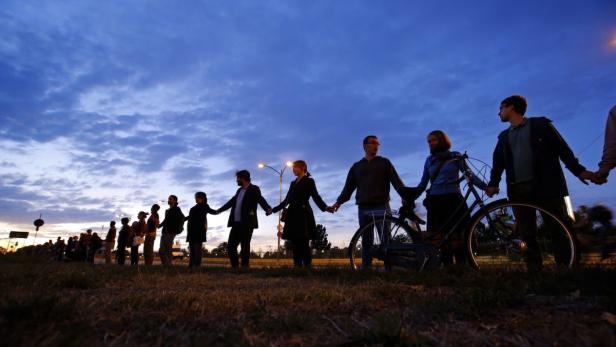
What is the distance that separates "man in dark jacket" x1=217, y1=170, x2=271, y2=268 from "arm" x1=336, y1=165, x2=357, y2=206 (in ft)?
6.55

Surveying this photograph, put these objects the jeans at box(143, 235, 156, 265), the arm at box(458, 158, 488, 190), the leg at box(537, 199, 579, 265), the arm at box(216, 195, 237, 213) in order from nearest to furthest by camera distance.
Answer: the leg at box(537, 199, 579, 265) → the arm at box(458, 158, 488, 190) → the arm at box(216, 195, 237, 213) → the jeans at box(143, 235, 156, 265)

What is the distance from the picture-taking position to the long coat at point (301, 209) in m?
7.74

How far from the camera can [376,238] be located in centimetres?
648

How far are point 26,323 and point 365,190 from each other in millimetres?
5503

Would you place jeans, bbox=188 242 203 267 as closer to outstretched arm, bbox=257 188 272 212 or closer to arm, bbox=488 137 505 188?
outstretched arm, bbox=257 188 272 212

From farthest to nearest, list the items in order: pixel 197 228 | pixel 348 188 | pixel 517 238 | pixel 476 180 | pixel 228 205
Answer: pixel 197 228 → pixel 228 205 → pixel 348 188 → pixel 476 180 → pixel 517 238

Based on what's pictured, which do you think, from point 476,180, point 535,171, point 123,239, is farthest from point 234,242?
point 123,239

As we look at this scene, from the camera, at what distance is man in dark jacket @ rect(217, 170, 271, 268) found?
864 centimetres

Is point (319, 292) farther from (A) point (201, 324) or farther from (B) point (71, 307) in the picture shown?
(B) point (71, 307)

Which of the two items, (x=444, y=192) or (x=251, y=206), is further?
(x=251, y=206)

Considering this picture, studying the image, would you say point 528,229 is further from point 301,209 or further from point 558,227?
point 301,209

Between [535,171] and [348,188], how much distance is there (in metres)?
3.17

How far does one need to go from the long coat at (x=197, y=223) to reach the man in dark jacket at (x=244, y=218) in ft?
5.21

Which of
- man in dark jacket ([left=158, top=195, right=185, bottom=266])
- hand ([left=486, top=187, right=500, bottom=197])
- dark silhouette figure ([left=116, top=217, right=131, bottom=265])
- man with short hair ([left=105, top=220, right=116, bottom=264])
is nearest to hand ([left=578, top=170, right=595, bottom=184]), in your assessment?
hand ([left=486, top=187, right=500, bottom=197])
